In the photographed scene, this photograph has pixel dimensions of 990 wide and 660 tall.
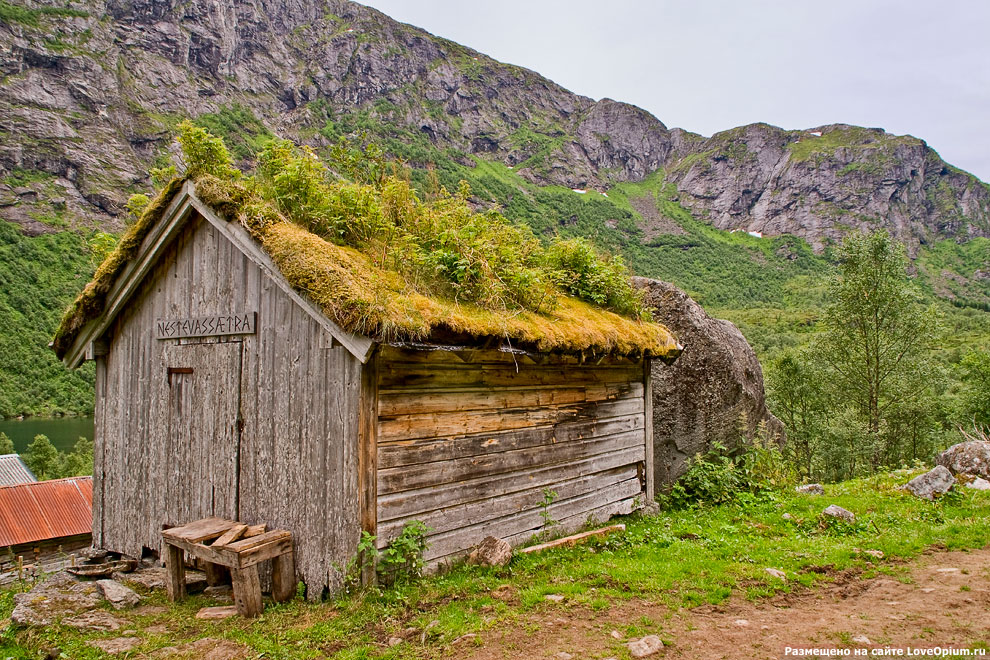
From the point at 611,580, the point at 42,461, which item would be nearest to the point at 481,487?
the point at 611,580

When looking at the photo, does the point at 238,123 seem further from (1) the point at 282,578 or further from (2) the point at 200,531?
(1) the point at 282,578

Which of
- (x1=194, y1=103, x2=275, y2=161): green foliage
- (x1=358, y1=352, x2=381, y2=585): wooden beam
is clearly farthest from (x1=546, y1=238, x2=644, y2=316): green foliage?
(x1=194, y1=103, x2=275, y2=161): green foliage

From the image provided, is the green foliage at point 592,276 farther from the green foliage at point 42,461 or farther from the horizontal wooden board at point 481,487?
the green foliage at point 42,461

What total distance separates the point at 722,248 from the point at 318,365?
151587 millimetres

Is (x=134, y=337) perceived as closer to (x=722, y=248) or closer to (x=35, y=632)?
(x=35, y=632)

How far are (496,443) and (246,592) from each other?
3031 millimetres

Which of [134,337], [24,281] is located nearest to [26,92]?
[24,281]

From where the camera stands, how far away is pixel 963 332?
67125 mm

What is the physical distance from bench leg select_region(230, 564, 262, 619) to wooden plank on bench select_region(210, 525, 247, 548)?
0.28 meters

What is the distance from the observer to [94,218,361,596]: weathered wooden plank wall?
18.6 feet

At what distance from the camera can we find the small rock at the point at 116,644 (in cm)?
475

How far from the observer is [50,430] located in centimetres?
6912

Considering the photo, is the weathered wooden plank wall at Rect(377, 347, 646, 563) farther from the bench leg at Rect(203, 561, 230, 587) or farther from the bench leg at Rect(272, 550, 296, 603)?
the bench leg at Rect(203, 561, 230, 587)

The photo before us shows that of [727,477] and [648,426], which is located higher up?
[648,426]
